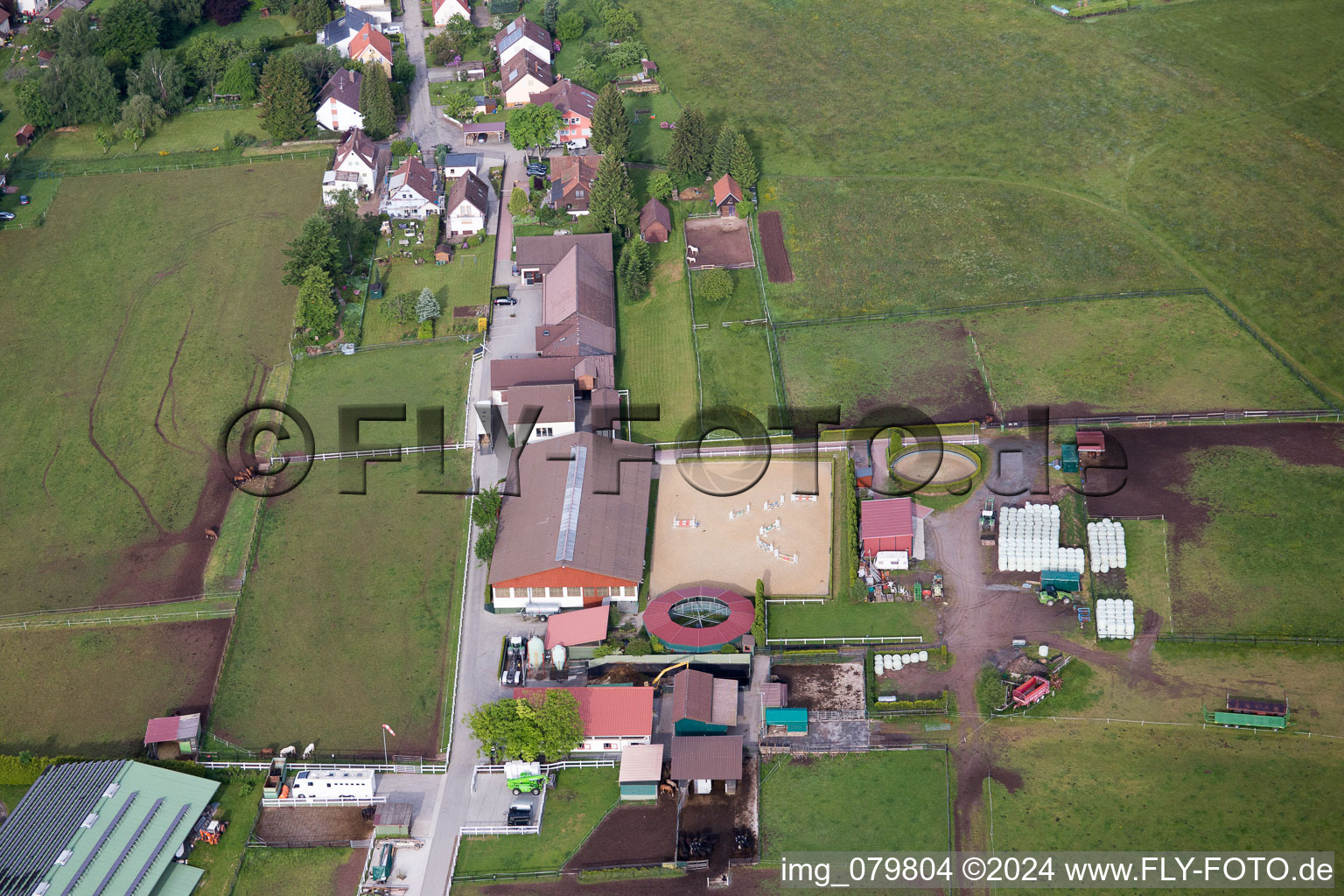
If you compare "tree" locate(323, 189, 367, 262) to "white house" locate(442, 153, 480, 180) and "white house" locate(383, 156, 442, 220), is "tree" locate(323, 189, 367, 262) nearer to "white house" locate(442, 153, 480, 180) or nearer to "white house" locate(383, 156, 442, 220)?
"white house" locate(383, 156, 442, 220)

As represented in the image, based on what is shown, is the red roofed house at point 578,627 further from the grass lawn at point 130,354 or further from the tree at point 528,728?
the grass lawn at point 130,354

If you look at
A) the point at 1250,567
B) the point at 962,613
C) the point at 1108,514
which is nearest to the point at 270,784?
the point at 962,613

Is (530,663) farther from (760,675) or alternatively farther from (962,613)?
(962,613)

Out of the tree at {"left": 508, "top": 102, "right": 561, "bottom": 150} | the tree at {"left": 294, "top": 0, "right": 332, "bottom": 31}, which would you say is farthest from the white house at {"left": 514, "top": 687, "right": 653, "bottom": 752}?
the tree at {"left": 294, "top": 0, "right": 332, "bottom": 31}

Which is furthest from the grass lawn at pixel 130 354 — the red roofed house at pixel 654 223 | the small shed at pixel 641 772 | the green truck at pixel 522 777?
the small shed at pixel 641 772

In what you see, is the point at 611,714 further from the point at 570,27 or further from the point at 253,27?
the point at 253,27

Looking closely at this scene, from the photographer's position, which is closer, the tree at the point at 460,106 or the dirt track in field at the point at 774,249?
the dirt track in field at the point at 774,249
